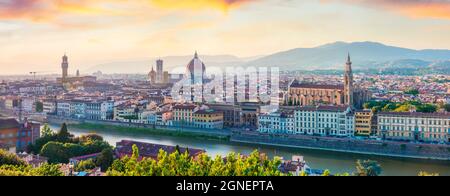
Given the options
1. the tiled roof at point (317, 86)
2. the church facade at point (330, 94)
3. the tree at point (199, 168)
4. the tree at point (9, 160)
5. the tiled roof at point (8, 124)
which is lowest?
the tree at point (9, 160)

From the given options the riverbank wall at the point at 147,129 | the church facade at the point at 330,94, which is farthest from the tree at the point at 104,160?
the church facade at the point at 330,94

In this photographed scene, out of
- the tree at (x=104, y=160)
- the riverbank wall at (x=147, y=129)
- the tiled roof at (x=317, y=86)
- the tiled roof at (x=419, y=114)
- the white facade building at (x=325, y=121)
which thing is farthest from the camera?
the tiled roof at (x=317, y=86)

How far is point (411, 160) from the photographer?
5422 millimetres

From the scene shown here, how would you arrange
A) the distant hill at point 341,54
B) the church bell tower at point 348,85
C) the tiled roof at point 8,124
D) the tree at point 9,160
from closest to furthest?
the tree at point 9,160 < the tiled roof at point 8,124 < the distant hill at point 341,54 < the church bell tower at point 348,85

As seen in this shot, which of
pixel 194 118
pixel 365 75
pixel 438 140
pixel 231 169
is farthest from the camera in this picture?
pixel 365 75

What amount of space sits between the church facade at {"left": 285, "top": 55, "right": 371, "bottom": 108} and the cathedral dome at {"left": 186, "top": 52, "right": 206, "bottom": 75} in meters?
3.87

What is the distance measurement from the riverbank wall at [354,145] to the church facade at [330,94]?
2270mm

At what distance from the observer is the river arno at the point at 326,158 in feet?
15.7

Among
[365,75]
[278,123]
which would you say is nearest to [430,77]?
[365,75]

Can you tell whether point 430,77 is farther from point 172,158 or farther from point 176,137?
point 172,158

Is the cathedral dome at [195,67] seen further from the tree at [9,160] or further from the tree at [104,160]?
the tree at [9,160]
